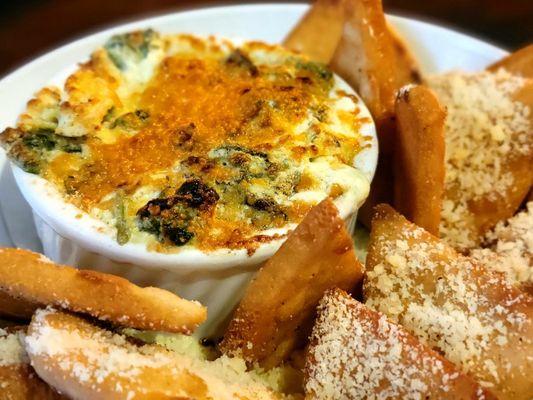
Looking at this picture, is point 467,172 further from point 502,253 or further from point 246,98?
point 246,98

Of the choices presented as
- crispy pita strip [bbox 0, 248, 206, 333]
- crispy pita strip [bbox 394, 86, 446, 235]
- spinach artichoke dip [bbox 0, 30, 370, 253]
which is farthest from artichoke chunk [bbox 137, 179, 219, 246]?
crispy pita strip [bbox 394, 86, 446, 235]

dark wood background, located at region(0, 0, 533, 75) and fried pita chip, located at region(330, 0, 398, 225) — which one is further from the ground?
fried pita chip, located at region(330, 0, 398, 225)

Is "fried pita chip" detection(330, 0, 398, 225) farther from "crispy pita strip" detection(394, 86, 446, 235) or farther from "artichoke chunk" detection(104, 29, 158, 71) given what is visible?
"artichoke chunk" detection(104, 29, 158, 71)

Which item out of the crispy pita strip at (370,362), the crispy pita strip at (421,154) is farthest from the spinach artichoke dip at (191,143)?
the crispy pita strip at (370,362)

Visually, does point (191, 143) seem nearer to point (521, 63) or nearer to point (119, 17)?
point (521, 63)

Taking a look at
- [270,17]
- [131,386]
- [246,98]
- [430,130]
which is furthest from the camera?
[270,17]

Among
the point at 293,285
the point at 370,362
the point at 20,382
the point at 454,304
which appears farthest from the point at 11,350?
the point at 454,304

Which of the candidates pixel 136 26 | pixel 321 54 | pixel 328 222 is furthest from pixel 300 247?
pixel 136 26
